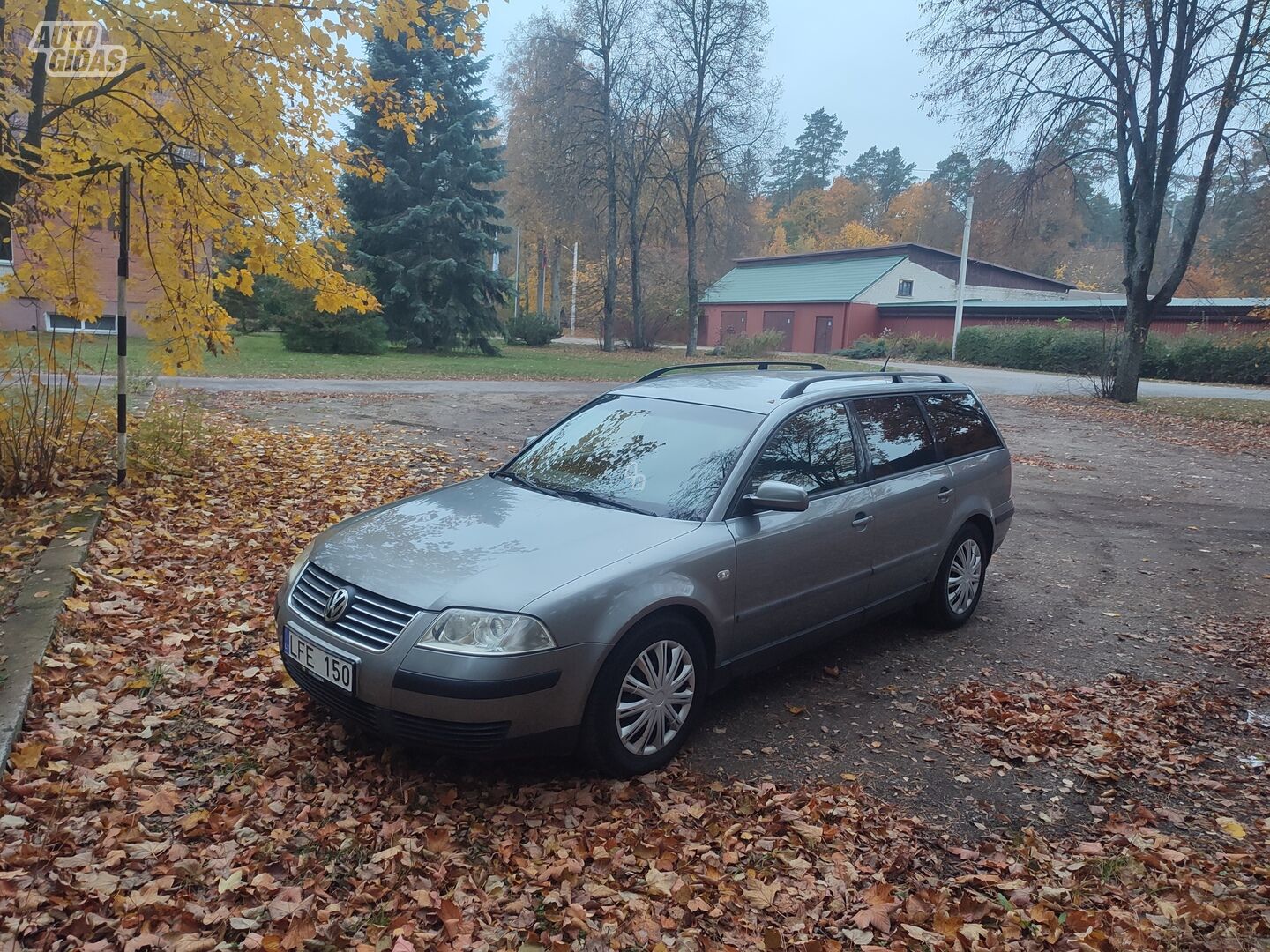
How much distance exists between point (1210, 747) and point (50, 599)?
6.05 m

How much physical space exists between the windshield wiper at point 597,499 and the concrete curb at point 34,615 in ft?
8.17

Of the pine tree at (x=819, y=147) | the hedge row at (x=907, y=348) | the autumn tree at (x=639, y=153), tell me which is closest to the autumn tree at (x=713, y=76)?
the autumn tree at (x=639, y=153)

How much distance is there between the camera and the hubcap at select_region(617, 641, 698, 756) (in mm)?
3627

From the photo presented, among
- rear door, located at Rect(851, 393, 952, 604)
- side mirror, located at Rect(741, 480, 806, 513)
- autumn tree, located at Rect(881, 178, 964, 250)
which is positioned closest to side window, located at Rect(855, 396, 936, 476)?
rear door, located at Rect(851, 393, 952, 604)

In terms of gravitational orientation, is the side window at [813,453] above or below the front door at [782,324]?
below

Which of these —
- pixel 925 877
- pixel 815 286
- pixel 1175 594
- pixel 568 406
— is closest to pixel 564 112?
pixel 568 406

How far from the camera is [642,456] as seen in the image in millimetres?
4594

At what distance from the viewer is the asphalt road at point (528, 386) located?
1705 cm

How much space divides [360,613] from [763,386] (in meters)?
2.67

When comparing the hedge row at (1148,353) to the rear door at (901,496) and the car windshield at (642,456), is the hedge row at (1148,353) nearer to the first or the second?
the rear door at (901,496)

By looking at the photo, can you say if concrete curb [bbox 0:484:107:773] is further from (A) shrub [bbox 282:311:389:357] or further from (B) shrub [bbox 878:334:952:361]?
(B) shrub [bbox 878:334:952:361]

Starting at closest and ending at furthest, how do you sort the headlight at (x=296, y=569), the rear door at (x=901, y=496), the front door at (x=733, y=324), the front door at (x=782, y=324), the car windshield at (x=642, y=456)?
the headlight at (x=296, y=569)
the car windshield at (x=642, y=456)
the rear door at (x=901, y=496)
the front door at (x=782, y=324)
the front door at (x=733, y=324)


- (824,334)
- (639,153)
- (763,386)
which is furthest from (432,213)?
(824,334)

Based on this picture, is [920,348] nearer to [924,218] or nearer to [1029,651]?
[924,218]
